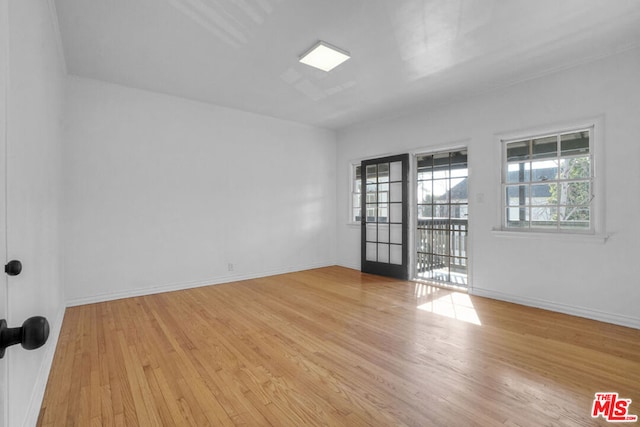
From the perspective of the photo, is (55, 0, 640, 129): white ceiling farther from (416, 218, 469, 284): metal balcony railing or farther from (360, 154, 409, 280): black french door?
(416, 218, 469, 284): metal balcony railing

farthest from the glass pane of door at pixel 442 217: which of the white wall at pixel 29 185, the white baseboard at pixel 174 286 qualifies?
the white wall at pixel 29 185

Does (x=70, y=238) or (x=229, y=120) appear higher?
(x=229, y=120)

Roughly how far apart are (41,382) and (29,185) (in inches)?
50.2

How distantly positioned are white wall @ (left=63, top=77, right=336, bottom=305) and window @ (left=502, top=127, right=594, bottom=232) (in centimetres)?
336

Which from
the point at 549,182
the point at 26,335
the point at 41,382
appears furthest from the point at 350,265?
the point at 26,335

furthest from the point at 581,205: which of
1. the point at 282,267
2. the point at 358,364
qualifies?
the point at 282,267

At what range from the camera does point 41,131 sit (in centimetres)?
200

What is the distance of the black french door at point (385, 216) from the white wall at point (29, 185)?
4388 mm

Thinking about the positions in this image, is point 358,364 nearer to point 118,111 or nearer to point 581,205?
point 581,205

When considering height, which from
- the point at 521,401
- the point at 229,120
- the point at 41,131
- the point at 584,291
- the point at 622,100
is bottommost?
the point at 521,401

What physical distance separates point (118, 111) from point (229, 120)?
1.50 metres

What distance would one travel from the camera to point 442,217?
5.42m

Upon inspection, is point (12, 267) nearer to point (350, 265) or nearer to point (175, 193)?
point (175, 193)

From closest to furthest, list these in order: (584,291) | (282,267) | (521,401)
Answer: (521,401)
(584,291)
(282,267)
